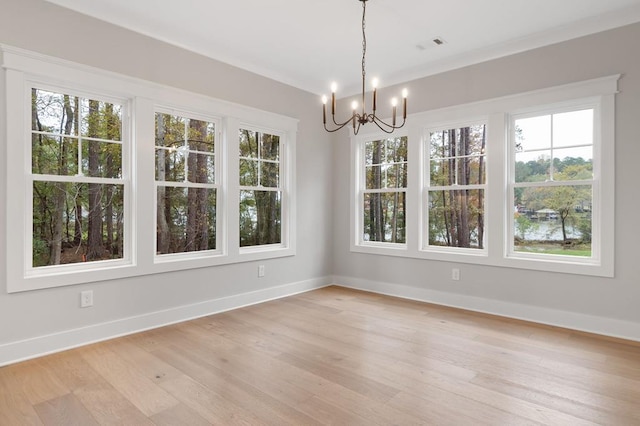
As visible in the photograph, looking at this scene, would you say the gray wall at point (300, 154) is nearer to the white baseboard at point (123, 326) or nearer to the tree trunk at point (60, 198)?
the white baseboard at point (123, 326)

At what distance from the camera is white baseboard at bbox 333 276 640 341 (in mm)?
3330

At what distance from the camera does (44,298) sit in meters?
2.91

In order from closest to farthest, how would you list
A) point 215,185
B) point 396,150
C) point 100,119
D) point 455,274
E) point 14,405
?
point 14,405
point 100,119
point 215,185
point 455,274
point 396,150

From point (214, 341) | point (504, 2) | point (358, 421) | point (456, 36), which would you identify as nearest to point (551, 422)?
point (358, 421)

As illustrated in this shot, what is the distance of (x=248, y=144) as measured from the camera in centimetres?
448

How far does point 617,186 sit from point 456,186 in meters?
1.51

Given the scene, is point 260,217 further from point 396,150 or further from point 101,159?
point 396,150

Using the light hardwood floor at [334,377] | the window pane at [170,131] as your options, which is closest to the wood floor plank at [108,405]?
the light hardwood floor at [334,377]

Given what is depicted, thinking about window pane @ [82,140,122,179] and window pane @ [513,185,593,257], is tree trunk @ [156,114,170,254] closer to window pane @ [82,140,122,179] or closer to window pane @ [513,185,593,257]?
window pane @ [82,140,122,179]

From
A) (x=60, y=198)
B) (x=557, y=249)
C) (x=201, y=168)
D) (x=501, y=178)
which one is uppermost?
(x=201, y=168)

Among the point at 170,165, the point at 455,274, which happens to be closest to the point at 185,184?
the point at 170,165

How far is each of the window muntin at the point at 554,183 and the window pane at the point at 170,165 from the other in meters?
3.58

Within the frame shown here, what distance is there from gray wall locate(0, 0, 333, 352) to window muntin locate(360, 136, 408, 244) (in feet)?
1.94

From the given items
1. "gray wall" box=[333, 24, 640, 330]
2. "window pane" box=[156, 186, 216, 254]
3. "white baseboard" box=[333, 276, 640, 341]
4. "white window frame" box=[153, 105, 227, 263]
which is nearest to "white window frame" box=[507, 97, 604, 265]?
"gray wall" box=[333, 24, 640, 330]
